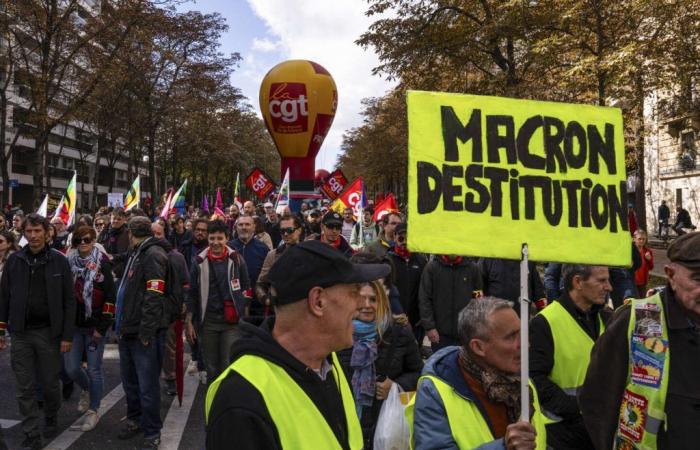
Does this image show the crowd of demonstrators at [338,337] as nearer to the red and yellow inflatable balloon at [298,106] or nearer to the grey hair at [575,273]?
the grey hair at [575,273]

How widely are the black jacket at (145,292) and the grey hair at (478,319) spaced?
10.9ft

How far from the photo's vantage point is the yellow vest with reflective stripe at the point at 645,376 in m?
Answer: 2.42

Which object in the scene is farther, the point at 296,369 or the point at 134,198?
the point at 134,198

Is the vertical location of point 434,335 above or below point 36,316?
below

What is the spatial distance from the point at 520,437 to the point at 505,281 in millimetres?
4928

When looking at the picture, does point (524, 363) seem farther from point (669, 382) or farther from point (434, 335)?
point (434, 335)

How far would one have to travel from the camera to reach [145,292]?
5.39 meters

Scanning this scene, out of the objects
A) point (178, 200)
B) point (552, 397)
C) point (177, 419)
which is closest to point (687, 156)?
point (178, 200)

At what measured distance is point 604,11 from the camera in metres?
15.2

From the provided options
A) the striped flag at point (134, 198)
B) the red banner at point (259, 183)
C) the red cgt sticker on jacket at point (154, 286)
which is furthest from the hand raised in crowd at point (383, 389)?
the red banner at point (259, 183)

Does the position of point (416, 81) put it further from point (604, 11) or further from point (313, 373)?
point (313, 373)

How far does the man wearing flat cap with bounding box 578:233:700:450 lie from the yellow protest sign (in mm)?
255

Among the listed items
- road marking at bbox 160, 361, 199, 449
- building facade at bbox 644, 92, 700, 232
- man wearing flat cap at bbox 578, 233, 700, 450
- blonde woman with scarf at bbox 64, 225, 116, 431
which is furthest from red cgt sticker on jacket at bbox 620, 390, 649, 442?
building facade at bbox 644, 92, 700, 232

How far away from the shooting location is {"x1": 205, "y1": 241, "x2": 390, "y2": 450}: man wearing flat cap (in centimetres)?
164
